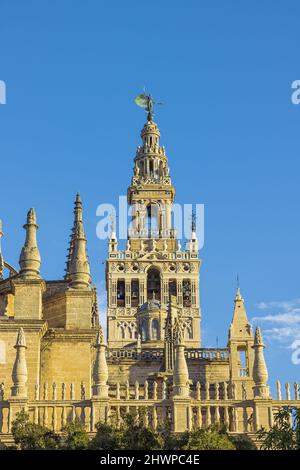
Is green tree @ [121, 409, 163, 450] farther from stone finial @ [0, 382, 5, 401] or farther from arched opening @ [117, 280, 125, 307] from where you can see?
arched opening @ [117, 280, 125, 307]

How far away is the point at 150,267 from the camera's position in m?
104

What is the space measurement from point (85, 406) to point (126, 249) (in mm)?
59298

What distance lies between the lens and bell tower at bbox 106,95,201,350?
336ft

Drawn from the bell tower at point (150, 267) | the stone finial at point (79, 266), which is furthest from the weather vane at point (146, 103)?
the stone finial at point (79, 266)

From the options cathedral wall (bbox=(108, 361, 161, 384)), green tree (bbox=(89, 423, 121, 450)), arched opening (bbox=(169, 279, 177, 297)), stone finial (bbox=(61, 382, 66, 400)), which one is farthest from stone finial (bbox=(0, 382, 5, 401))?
arched opening (bbox=(169, 279, 177, 297))

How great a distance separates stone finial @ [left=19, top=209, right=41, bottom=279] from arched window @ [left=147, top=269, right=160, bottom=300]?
170ft

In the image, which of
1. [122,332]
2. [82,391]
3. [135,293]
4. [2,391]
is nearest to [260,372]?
[82,391]

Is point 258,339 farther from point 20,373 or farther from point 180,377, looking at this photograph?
point 20,373

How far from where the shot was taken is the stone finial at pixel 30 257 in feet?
172

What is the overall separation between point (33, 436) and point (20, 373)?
4530 millimetres

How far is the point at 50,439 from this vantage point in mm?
43031
